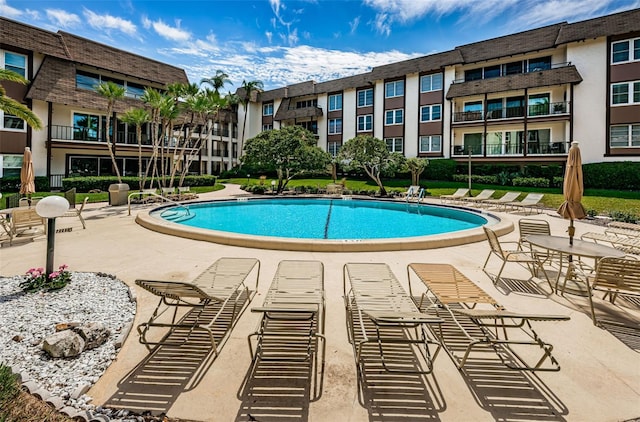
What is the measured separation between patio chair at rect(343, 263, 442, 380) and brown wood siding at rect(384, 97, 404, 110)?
104ft

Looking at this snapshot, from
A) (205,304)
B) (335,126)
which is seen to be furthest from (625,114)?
(205,304)

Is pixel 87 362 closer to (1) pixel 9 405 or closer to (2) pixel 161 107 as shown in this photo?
(1) pixel 9 405

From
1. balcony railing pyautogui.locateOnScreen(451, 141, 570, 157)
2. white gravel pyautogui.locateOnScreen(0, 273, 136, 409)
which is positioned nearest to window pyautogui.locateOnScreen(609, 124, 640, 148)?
balcony railing pyautogui.locateOnScreen(451, 141, 570, 157)

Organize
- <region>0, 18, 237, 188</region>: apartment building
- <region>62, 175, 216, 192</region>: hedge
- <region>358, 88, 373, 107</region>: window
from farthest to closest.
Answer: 1. <region>358, 88, 373, 107</region>: window
2. <region>62, 175, 216, 192</region>: hedge
3. <region>0, 18, 237, 188</region>: apartment building

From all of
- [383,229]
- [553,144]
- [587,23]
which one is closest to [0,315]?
[383,229]

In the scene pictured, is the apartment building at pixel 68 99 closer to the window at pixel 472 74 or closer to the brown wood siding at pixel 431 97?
the brown wood siding at pixel 431 97

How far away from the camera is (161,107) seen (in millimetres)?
20844

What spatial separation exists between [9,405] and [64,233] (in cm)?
936

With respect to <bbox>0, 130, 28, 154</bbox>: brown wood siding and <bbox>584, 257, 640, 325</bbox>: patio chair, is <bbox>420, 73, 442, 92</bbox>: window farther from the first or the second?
<bbox>0, 130, 28, 154</bbox>: brown wood siding

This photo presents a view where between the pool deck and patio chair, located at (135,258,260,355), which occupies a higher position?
patio chair, located at (135,258,260,355)

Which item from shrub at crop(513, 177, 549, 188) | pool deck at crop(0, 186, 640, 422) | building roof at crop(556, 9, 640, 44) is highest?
building roof at crop(556, 9, 640, 44)

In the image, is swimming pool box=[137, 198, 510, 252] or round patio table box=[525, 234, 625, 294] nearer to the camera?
round patio table box=[525, 234, 625, 294]

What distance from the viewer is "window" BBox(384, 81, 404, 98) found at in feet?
110

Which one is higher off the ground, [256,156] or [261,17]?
[261,17]
